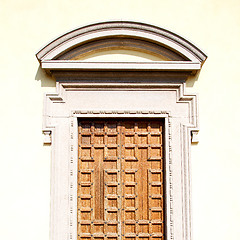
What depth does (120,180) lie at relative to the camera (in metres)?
5.29

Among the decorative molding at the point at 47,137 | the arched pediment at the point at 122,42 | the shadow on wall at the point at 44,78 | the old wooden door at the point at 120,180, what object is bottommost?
the old wooden door at the point at 120,180

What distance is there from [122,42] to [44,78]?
125 centimetres

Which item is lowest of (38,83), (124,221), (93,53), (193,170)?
(124,221)

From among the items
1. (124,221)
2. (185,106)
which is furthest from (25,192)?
(185,106)

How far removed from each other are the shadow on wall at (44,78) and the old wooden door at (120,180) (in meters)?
0.71

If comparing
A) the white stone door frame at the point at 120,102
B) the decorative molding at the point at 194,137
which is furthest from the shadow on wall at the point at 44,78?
the decorative molding at the point at 194,137

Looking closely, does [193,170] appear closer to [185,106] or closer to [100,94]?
[185,106]

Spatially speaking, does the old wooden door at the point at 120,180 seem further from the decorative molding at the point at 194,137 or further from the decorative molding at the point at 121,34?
the decorative molding at the point at 121,34

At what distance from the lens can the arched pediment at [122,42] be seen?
509 centimetres

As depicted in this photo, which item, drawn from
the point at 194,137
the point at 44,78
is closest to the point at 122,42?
the point at 44,78

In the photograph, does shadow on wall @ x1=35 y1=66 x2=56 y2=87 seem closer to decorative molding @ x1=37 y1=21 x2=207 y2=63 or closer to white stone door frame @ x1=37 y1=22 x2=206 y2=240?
white stone door frame @ x1=37 y1=22 x2=206 y2=240

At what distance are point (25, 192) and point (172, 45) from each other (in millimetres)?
2947

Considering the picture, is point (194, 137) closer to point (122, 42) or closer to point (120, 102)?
point (120, 102)

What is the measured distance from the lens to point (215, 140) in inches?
205
